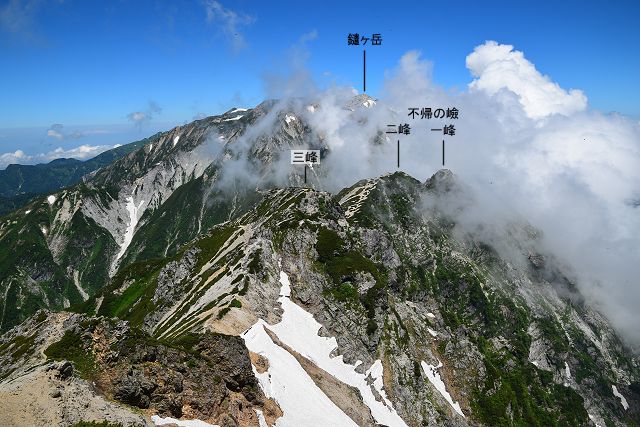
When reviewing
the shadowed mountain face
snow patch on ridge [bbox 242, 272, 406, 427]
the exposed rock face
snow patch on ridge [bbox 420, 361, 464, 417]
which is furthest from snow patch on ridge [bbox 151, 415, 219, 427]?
snow patch on ridge [bbox 420, 361, 464, 417]

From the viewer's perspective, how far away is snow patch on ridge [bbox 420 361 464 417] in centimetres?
11788

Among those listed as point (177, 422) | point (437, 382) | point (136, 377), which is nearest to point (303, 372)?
point (177, 422)

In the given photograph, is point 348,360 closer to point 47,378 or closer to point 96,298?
point 47,378

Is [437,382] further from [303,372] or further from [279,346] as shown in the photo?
[279,346]

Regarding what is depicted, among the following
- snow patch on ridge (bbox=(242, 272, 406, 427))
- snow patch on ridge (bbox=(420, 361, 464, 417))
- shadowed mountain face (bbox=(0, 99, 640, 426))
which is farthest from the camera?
snow patch on ridge (bbox=(420, 361, 464, 417))

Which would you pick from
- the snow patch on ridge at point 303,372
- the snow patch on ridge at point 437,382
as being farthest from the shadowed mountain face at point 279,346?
the snow patch on ridge at point 437,382

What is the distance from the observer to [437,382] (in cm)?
12044

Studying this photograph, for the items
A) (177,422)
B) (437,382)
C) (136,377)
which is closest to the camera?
(177,422)

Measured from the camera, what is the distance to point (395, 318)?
125 meters

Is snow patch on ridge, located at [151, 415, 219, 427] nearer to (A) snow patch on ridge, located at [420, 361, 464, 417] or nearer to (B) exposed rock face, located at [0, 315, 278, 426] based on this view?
(B) exposed rock face, located at [0, 315, 278, 426]

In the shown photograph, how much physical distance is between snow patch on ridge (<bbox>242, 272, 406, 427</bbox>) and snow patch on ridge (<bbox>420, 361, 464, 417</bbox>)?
62.4ft

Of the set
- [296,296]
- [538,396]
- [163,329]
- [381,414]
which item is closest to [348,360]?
[381,414]

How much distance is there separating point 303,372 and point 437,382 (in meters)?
53.6

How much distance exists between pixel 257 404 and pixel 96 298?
164m
